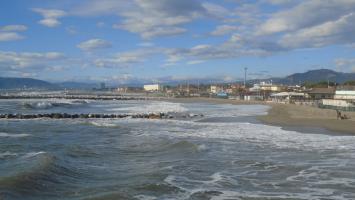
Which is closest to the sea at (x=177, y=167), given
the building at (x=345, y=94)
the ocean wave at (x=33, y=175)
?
the ocean wave at (x=33, y=175)

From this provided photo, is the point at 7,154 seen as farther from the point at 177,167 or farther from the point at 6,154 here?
the point at 177,167

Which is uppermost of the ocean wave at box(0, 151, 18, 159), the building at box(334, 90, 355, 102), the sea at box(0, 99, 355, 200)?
the building at box(334, 90, 355, 102)

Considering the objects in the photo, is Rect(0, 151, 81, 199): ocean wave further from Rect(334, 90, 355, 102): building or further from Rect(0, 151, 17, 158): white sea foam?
Rect(334, 90, 355, 102): building

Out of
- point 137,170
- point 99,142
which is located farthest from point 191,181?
point 99,142

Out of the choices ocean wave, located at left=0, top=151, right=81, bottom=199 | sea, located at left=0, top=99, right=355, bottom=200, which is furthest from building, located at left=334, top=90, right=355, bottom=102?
ocean wave, located at left=0, top=151, right=81, bottom=199

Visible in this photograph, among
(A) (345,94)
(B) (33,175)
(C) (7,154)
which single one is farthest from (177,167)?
(A) (345,94)

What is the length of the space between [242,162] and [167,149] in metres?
4.77

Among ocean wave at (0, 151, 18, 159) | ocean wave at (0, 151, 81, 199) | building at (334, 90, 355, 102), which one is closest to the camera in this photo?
ocean wave at (0, 151, 81, 199)

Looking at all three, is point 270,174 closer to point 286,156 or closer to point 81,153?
point 286,156

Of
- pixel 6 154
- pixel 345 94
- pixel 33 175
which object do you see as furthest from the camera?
pixel 345 94

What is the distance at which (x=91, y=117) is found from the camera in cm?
4775

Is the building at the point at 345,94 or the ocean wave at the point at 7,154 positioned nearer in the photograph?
the ocean wave at the point at 7,154

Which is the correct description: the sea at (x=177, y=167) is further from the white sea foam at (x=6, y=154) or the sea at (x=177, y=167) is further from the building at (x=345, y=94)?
the building at (x=345, y=94)

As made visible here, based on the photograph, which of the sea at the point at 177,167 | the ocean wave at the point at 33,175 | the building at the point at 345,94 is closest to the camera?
the sea at the point at 177,167
